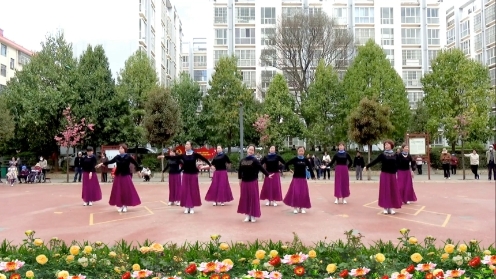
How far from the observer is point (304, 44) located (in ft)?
125

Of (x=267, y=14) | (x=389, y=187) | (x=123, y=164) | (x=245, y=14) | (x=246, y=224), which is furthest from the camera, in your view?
(x=245, y=14)

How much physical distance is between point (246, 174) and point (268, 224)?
1328 millimetres

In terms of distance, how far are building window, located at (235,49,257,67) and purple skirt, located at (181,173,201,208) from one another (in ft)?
129

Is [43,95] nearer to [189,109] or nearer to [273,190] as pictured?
[189,109]

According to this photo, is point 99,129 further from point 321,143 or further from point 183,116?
point 321,143

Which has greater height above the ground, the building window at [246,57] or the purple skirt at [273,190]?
the building window at [246,57]

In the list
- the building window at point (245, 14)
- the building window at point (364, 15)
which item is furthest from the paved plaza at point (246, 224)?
the building window at point (364, 15)

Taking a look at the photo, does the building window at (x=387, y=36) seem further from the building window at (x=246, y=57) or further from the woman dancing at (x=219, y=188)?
the woman dancing at (x=219, y=188)

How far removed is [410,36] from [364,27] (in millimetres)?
5473

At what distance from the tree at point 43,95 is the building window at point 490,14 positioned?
45.4 metres

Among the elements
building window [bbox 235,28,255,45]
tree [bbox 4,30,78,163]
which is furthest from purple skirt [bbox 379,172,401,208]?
building window [bbox 235,28,255,45]

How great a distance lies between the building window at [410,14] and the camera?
172 ft

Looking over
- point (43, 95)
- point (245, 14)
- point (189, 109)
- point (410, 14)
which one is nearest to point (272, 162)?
point (43, 95)

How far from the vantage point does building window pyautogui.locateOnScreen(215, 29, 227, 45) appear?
168ft
